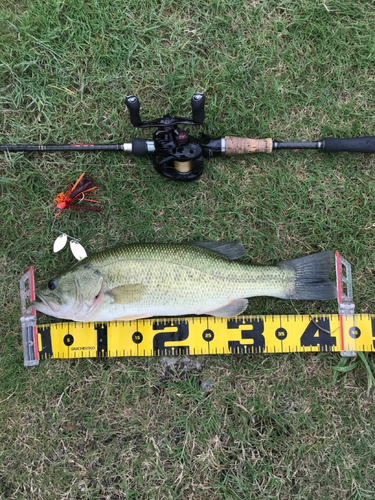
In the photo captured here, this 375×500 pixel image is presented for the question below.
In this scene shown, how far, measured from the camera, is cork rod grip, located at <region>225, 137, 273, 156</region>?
9.79ft

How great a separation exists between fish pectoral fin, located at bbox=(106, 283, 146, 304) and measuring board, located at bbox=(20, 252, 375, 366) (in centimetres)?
44

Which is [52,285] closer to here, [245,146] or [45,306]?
[45,306]

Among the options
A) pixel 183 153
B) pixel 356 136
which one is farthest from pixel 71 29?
pixel 356 136

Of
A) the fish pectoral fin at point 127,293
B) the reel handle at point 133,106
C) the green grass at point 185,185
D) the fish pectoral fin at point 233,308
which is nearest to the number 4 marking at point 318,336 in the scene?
the green grass at point 185,185

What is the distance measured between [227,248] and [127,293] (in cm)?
101

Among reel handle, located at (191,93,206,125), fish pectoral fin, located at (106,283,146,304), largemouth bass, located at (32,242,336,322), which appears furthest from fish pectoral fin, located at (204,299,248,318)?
reel handle, located at (191,93,206,125)

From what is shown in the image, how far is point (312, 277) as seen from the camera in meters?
2.92

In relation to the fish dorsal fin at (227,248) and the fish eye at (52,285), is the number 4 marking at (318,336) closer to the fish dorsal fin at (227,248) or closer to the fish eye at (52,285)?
the fish dorsal fin at (227,248)

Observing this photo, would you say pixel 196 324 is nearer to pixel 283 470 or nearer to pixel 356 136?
pixel 283 470

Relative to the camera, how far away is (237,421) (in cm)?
306

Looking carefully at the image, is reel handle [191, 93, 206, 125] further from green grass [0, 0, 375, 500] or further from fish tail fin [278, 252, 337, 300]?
fish tail fin [278, 252, 337, 300]

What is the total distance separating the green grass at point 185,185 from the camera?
3094 millimetres

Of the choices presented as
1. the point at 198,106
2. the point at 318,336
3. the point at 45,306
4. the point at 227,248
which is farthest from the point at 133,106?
the point at 318,336

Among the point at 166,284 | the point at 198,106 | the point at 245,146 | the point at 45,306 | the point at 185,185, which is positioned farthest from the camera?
the point at 185,185
